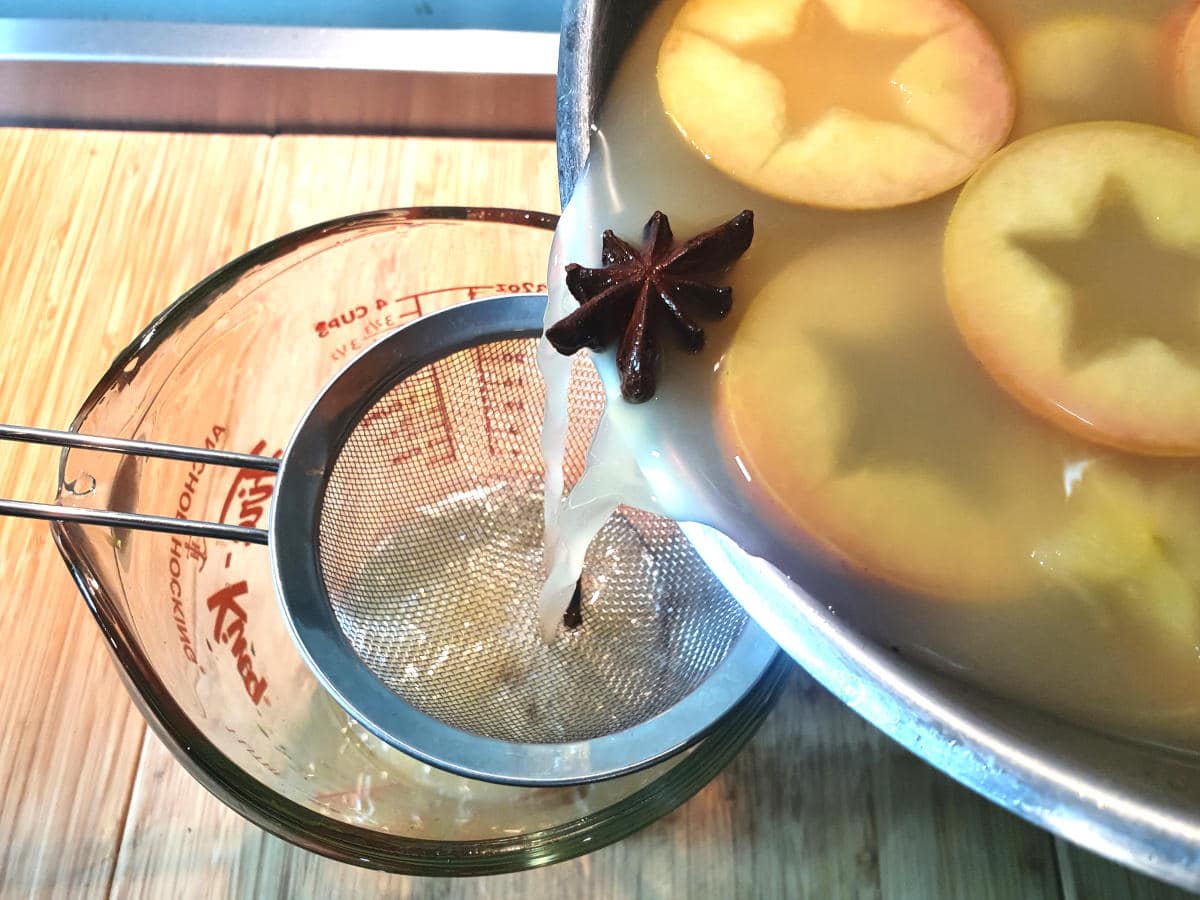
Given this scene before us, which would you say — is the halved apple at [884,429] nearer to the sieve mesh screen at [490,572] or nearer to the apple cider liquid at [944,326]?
the apple cider liquid at [944,326]

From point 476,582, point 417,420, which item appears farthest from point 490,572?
point 417,420

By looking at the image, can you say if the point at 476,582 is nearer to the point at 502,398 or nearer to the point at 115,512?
the point at 502,398

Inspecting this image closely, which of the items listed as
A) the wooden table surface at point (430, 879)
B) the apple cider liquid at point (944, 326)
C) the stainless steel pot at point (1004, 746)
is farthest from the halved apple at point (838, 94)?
the wooden table surface at point (430, 879)

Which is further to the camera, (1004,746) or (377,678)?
(377,678)

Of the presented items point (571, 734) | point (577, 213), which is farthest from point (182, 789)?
point (577, 213)

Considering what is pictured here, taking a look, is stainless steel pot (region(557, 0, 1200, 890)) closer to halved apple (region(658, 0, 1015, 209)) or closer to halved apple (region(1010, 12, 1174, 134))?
halved apple (region(658, 0, 1015, 209))
